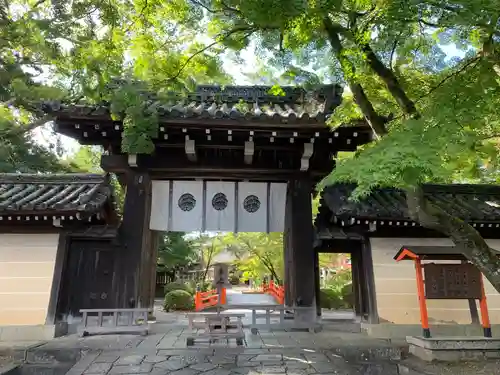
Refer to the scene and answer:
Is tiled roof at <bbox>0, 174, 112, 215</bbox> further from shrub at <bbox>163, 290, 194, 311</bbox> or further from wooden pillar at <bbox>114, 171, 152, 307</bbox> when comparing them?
shrub at <bbox>163, 290, 194, 311</bbox>

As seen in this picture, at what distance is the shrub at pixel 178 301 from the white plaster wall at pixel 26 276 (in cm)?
814

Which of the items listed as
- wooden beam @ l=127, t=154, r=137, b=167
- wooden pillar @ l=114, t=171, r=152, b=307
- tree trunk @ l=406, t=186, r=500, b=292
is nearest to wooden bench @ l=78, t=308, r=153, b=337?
wooden pillar @ l=114, t=171, r=152, b=307

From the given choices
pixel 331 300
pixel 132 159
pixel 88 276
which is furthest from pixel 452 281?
pixel 331 300

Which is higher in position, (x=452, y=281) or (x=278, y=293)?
(x=452, y=281)

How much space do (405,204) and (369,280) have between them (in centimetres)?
196

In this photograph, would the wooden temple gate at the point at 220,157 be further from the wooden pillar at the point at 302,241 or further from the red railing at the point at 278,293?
the red railing at the point at 278,293

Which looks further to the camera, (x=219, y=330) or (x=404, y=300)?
(x=404, y=300)

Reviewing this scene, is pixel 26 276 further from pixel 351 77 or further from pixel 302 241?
pixel 351 77

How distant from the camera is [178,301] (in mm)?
15141

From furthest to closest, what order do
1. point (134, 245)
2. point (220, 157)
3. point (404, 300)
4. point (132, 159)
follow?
point (220, 157) < point (132, 159) < point (134, 245) < point (404, 300)

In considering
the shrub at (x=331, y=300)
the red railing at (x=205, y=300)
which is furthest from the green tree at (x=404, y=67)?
the red railing at (x=205, y=300)

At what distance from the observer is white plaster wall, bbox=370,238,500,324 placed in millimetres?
7680

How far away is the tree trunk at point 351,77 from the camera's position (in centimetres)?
474

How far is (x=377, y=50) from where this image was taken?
5090mm
